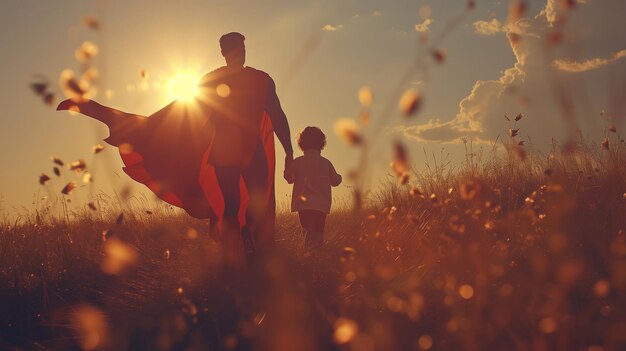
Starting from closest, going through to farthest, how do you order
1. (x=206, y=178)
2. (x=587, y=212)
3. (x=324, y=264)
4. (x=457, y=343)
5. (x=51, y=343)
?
(x=457, y=343) < (x=51, y=343) < (x=324, y=264) < (x=587, y=212) < (x=206, y=178)

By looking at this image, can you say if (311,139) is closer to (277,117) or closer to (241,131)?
(277,117)

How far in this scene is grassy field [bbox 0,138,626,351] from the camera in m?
2.74

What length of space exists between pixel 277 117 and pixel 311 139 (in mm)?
990

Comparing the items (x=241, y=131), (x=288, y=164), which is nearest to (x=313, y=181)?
(x=288, y=164)

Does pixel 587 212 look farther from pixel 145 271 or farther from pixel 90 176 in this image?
pixel 90 176

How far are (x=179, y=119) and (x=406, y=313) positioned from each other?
3.16 meters

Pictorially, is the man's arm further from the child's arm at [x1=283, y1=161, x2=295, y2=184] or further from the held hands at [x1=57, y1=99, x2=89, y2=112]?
the held hands at [x1=57, y1=99, x2=89, y2=112]

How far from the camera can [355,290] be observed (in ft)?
12.1

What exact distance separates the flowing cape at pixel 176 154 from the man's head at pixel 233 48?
0.49 metres

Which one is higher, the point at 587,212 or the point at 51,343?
the point at 587,212

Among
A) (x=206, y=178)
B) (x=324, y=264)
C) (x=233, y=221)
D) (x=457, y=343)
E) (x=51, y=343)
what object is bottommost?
(x=457, y=343)

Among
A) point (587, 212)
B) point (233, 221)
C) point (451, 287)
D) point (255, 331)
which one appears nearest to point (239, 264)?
point (233, 221)

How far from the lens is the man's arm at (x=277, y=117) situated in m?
5.37

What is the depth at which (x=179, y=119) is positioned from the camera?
5.60m
